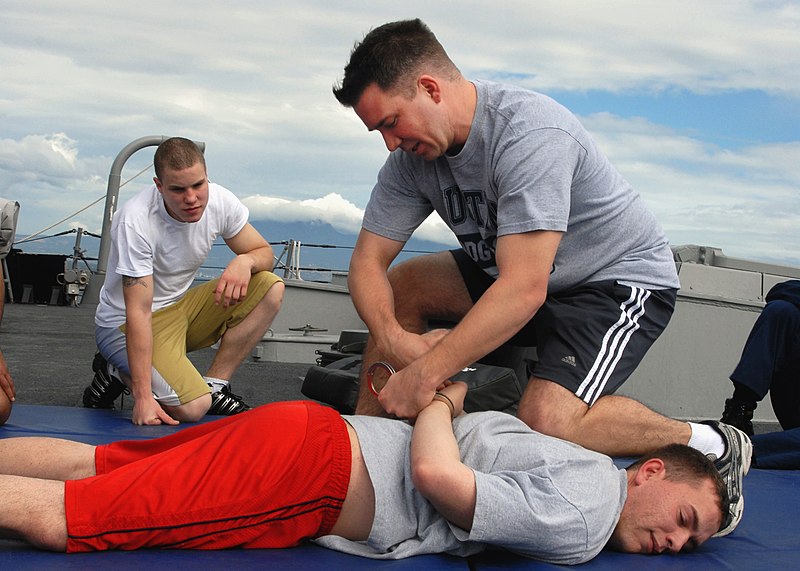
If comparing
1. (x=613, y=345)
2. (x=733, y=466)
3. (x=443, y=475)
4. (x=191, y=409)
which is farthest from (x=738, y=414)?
(x=443, y=475)

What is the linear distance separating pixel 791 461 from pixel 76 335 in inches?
260

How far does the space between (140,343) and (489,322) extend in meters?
1.66

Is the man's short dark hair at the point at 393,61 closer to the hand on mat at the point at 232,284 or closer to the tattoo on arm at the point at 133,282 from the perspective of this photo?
the hand on mat at the point at 232,284

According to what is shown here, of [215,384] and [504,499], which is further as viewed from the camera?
[215,384]

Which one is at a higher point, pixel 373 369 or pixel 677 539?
pixel 373 369

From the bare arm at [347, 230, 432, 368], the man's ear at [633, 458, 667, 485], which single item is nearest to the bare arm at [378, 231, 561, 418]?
the bare arm at [347, 230, 432, 368]

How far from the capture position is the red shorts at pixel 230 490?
5.89ft

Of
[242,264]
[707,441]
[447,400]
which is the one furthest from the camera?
[242,264]

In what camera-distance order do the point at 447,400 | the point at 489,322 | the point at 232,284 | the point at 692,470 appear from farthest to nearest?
the point at 232,284, the point at 489,322, the point at 447,400, the point at 692,470

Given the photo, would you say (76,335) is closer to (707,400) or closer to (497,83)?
(707,400)

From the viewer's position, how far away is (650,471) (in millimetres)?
1940

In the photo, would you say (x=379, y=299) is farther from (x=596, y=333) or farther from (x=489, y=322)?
(x=596, y=333)

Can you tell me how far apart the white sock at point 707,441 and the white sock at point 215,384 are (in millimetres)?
2088

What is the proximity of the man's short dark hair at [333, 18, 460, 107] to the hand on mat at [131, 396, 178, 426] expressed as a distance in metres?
1.52
